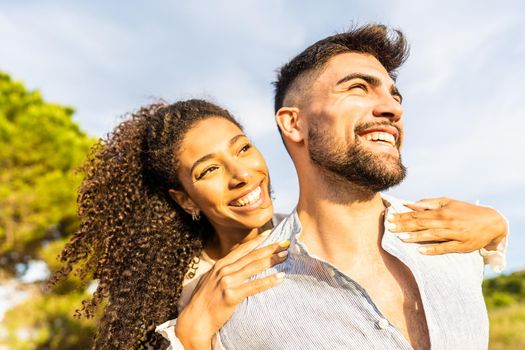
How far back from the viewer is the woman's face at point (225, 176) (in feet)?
13.7

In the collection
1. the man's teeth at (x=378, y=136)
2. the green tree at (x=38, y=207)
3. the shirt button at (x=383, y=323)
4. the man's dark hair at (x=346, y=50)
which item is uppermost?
the green tree at (x=38, y=207)

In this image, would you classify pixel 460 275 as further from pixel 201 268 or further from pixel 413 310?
pixel 201 268

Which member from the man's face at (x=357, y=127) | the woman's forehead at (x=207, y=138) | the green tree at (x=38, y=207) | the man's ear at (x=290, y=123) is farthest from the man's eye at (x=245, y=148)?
the green tree at (x=38, y=207)

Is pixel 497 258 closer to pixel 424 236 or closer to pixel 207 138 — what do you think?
pixel 424 236

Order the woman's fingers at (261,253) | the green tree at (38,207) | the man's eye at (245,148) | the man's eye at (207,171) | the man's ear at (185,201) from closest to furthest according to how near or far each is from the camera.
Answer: the woman's fingers at (261,253) → the man's eye at (207,171) → the man's eye at (245,148) → the man's ear at (185,201) → the green tree at (38,207)

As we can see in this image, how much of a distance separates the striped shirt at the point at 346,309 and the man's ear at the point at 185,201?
58.5 inches

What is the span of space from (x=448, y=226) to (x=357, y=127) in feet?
2.63

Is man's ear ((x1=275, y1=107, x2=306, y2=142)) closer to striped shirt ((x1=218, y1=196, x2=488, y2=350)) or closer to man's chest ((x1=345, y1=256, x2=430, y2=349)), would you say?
striped shirt ((x1=218, y1=196, x2=488, y2=350))

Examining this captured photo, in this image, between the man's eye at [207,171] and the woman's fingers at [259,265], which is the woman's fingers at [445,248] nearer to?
the woman's fingers at [259,265]

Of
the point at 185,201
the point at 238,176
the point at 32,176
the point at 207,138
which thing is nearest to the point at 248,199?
the point at 238,176

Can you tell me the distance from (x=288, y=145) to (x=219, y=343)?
123 centimetres

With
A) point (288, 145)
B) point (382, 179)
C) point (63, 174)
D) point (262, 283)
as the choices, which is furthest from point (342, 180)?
point (63, 174)

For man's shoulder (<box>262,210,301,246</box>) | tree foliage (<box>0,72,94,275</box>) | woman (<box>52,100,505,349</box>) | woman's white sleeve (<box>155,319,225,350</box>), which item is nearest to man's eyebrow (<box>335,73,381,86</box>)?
man's shoulder (<box>262,210,301,246</box>)

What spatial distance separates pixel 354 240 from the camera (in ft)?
10.4
